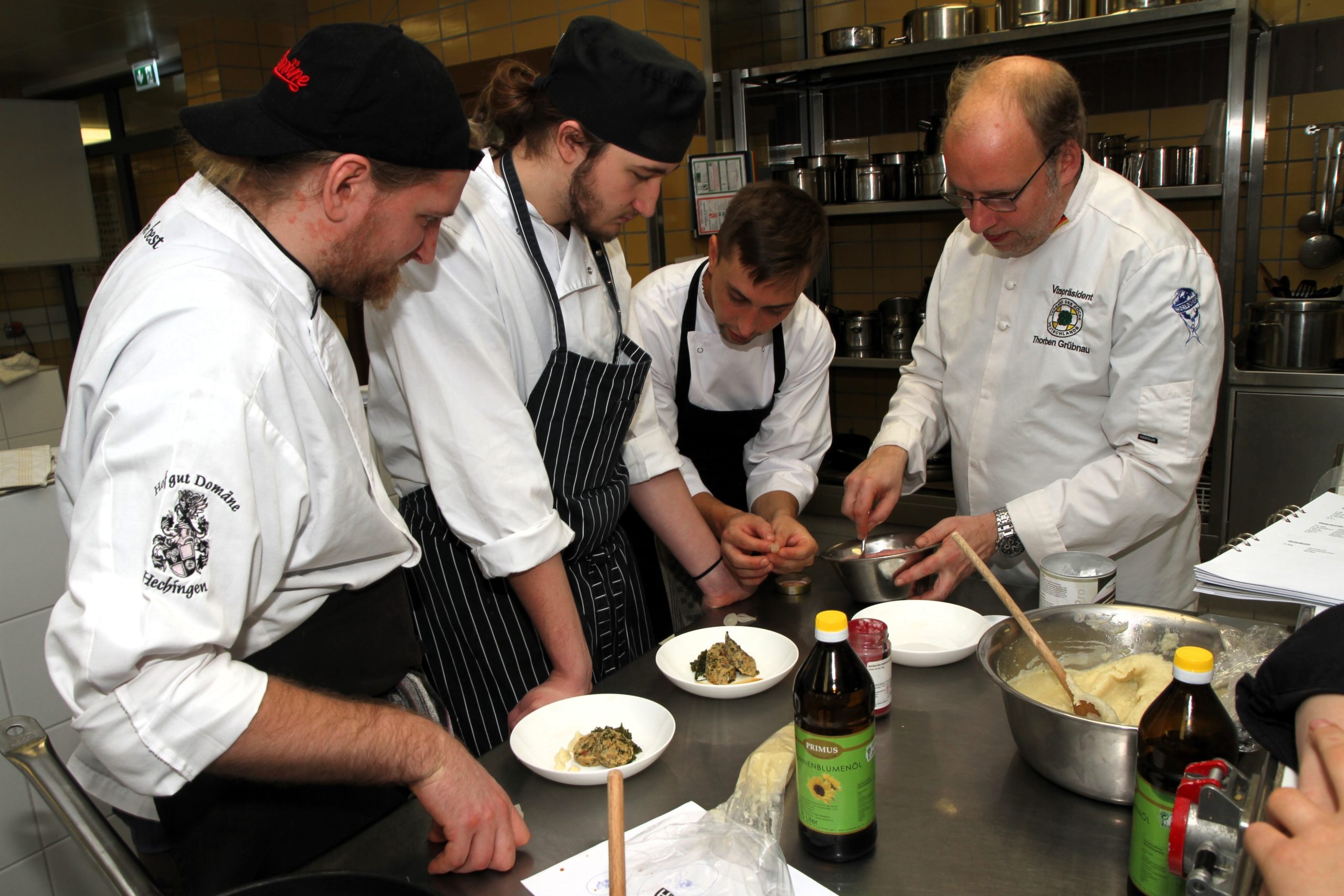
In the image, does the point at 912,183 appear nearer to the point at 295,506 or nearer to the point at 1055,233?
the point at 1055,233

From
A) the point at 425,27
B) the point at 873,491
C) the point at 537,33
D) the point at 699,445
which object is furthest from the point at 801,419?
the point at 425,27

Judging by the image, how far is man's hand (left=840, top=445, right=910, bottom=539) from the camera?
6.15 ft

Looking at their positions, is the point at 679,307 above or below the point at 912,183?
below

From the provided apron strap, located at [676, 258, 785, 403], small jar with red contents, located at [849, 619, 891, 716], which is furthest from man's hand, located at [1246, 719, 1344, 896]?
apron strap, located at [676, 258, 785, 403]

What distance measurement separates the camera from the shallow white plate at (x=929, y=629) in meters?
1.36

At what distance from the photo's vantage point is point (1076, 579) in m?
1.35

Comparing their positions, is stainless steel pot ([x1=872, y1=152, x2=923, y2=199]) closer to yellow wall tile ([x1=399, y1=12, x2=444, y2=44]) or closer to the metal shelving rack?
the metal shelving rack

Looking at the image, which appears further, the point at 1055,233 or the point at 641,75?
the point at 1055,233

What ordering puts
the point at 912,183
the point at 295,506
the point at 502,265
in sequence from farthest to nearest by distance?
the point at 912,183
the point at 502,265
the point at 295,506

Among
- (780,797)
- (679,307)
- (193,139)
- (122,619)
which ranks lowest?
(780,797)

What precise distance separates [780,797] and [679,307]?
1.52 m

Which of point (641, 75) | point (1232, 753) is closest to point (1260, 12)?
point (641, 75)

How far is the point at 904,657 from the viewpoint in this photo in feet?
4.47

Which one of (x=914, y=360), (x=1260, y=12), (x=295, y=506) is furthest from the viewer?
(x=1260, y=12)
